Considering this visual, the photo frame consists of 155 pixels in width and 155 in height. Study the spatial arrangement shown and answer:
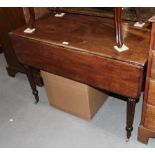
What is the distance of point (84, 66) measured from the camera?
57.0 inches

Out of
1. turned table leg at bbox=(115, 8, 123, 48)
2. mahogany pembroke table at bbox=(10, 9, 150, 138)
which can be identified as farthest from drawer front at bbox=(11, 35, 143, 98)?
turned table leg at bbox=(115, 8, 123, 48)

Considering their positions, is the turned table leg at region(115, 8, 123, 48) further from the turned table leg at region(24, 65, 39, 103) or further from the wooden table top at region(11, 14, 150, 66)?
the turned table leg at region(24, 65, 39, 103)

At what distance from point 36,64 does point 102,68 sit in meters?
0.60

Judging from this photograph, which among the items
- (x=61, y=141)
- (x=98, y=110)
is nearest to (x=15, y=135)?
(x=61, y=141)

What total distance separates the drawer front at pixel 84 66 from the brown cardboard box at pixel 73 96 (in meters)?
0.14

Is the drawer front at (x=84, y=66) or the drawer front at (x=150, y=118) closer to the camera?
the drawer front at (x=84, y=66)

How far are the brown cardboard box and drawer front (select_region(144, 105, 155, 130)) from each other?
1.52ft

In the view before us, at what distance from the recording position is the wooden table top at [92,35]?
131cm

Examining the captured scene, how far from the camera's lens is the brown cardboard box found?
172 cm

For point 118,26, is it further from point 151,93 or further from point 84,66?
point 151,93

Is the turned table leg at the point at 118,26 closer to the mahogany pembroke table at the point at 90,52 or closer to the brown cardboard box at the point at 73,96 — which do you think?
the mahogany pembroke table at the point at 90,52

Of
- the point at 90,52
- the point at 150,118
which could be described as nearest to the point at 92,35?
the point at 90,52

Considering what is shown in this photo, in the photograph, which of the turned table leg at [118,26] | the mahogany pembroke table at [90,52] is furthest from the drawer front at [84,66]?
the turned table leg at [118,26]
